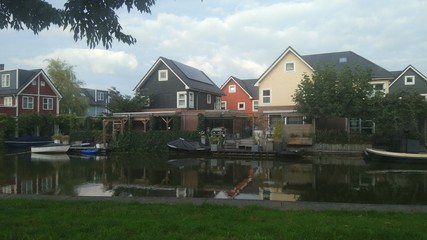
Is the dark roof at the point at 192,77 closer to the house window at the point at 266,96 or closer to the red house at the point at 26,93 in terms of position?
the house window at the point at 266,96

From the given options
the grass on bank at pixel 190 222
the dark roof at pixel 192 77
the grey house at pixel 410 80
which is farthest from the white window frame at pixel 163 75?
the grass on bank at pixel 190 222

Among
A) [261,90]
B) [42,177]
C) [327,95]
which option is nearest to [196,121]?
[261,90]

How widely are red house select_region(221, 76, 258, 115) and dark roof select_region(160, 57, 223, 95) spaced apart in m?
8.72

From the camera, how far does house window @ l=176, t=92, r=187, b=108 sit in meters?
39.5

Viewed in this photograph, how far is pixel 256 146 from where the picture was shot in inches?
1112

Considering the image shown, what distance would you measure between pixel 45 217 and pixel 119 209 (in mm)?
1445

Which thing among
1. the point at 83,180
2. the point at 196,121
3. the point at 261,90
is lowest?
the point at 83,180

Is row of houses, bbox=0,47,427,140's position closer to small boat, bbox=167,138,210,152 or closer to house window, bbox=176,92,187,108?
house window, bbox=176,92,187,108

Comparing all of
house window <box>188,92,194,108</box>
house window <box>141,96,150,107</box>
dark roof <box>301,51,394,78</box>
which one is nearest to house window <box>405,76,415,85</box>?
dark roof <box>301,51,394,78</box>

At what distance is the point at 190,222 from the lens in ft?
22.5

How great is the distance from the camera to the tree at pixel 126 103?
39312mm

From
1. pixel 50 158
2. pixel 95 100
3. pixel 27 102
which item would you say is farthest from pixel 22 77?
pixel 95 100

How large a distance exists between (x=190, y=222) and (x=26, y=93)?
1818 inches

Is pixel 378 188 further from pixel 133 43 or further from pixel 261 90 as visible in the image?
pixel 261 90
